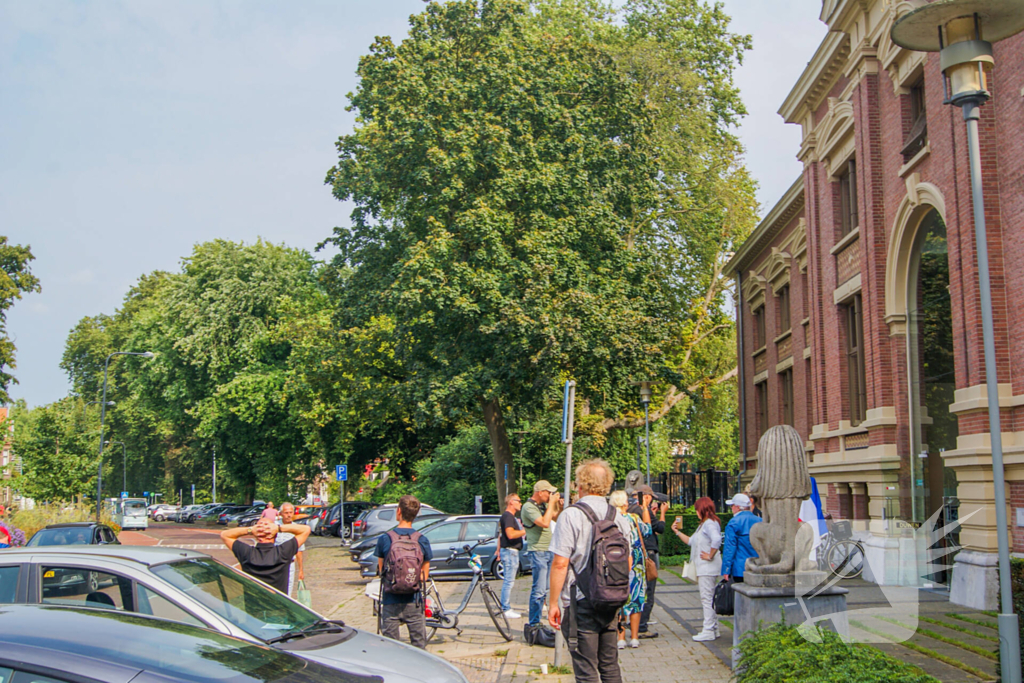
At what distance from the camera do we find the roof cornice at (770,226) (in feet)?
80.3

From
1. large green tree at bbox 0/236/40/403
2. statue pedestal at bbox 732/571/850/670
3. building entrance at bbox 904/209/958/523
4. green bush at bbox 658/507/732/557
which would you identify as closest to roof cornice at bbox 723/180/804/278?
building entrance at bbox 904/209/958/523

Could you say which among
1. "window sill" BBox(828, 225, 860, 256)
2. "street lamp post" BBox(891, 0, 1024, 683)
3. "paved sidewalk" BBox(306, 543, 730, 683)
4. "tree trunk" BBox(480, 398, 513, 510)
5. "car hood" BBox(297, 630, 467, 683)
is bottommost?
"paved sidewalk" BBox(306, 543, 730, 683)

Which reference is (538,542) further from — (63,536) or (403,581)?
(63,536)

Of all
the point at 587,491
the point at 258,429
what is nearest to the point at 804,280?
the point at 587,491

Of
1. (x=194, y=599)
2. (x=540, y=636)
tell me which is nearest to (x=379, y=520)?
(x=540, y=636)

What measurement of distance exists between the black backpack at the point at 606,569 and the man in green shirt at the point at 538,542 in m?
4.14

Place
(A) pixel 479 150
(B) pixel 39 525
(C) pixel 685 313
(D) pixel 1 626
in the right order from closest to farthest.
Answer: (D) pixel 1 626
(A) pixel 479 150
(C) pixel 685 313
(B) pixel 39 525

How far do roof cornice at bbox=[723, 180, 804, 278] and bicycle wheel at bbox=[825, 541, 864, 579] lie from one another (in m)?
16.1

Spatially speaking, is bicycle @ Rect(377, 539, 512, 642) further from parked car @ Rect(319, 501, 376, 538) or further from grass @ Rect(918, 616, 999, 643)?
parked car @ Rect(319, 501, 376, 538)

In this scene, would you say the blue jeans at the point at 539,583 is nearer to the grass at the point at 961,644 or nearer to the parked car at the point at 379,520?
the grass at the point at 961,644

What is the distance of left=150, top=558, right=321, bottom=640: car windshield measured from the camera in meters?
5.68

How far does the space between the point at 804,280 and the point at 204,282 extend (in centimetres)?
3391

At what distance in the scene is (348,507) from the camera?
37.0m

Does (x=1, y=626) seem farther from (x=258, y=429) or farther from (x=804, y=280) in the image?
(x=258, y=429)
